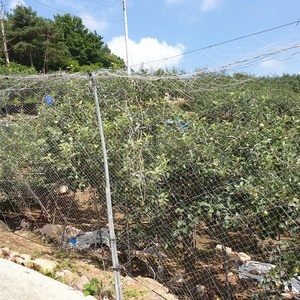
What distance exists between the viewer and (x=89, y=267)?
3.16m

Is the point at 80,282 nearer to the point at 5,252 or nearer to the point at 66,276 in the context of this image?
the point at 66,276

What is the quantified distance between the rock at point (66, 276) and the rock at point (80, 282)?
44mm

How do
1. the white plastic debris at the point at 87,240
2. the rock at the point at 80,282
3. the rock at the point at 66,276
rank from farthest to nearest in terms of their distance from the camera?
the white plastic debris at the point at 87,240 → the rock at the point at 66,276 → the rock at the point at 80,282

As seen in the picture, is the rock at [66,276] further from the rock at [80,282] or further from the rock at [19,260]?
the rock at [19,260]

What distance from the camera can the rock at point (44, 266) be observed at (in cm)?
301

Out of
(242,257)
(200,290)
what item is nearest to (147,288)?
(200,290)

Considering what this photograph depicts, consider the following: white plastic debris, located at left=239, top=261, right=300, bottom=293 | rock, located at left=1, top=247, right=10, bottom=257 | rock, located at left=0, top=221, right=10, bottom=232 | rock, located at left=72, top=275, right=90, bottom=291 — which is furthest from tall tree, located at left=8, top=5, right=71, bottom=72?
white plastic debris, located at left=239, top=261, right=300, bottom=293

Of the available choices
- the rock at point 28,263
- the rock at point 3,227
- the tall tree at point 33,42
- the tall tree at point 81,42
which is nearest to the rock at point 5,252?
the rock at point 28,263

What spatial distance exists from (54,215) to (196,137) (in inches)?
81.1

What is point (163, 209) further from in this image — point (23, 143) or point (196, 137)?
point (23, 143)

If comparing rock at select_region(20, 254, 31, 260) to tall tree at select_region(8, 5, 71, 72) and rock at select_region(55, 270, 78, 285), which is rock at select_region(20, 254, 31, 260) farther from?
tall tree at select_region(8, 5, 71, 72)

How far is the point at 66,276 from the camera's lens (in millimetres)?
2947

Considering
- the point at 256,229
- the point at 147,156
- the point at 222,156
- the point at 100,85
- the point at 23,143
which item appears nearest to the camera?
the point at 256,229

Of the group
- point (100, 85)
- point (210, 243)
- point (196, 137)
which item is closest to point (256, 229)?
point (210, 243)
